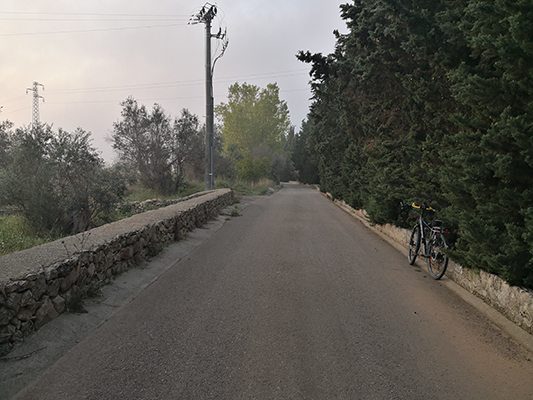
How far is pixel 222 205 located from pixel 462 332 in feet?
48.3

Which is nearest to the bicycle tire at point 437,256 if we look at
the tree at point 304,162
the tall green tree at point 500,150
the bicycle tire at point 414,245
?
the bicycle tire at point 414,245

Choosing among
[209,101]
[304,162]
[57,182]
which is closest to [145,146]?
[209,101]

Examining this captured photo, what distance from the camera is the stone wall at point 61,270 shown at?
395cm

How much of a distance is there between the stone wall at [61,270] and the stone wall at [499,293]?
543 cm

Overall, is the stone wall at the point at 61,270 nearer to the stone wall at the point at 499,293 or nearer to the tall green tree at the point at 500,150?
the tall green tree at the point at 500,150

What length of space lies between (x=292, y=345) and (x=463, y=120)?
4.06 meters

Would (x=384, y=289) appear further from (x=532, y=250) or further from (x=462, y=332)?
(x=532, y=250)

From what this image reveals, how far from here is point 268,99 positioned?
5300cm

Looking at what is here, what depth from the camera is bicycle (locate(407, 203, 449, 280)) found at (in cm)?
689

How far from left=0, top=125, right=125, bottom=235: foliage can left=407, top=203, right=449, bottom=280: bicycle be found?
909cm

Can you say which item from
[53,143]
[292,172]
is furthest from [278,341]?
[292,172]

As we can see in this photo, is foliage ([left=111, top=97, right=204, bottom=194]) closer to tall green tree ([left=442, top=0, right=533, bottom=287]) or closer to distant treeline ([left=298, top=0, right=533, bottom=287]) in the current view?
distant treeline ([left=298, top=0, right=533, bottom=287])

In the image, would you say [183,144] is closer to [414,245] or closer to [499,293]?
[414,245]

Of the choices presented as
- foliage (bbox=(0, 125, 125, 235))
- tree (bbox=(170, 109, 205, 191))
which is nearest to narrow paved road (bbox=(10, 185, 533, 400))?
foliage (bbox=(0, 125, 125, 235))
